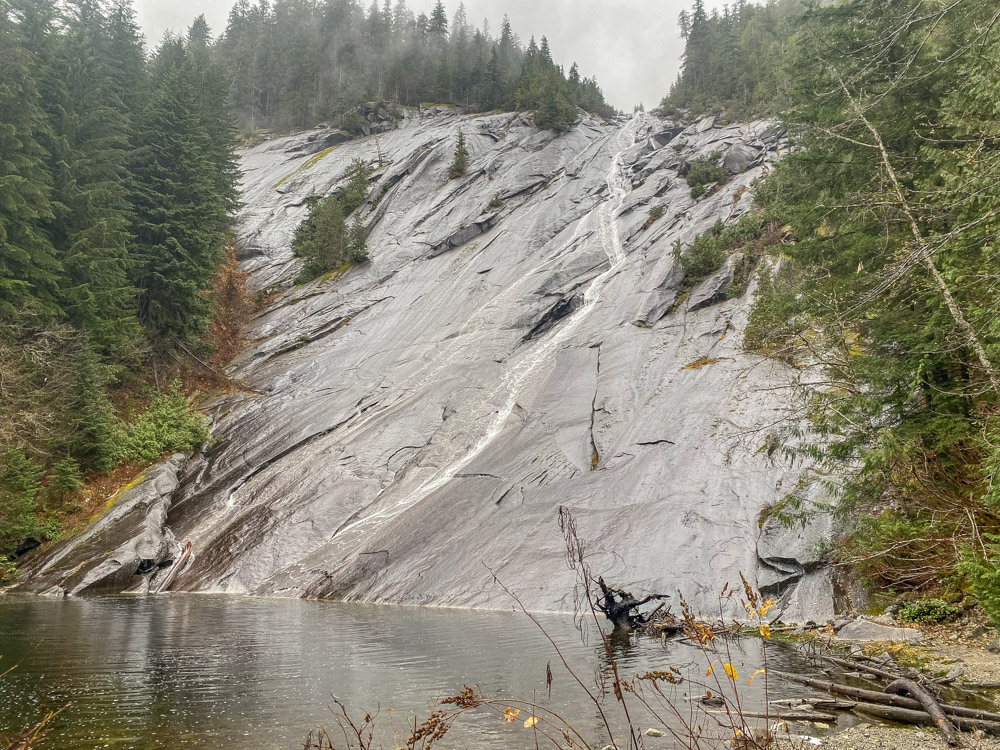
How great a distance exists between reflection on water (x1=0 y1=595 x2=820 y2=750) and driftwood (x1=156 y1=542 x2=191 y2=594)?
12.9 feet

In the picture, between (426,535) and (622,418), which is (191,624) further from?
(622,418)

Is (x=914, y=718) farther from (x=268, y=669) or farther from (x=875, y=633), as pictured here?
(x=268, y=669)

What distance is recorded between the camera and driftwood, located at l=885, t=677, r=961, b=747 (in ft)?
18.6

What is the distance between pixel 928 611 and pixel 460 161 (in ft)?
150

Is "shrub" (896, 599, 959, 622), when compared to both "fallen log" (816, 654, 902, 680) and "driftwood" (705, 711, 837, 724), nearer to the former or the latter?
"fallen log" (816, 654, 902, 680)

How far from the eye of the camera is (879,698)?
7043mm

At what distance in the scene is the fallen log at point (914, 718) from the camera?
5.82 meters

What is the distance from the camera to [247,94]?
77188mm

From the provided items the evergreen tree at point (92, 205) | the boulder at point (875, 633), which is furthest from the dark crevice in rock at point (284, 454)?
the boulder at point (875, 633)

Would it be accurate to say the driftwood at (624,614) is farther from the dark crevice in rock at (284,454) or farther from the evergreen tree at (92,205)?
the evergreen tree at (92,205)

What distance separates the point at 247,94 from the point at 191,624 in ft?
258

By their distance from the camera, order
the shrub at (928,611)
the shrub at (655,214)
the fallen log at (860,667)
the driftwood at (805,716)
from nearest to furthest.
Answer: the driftwood at (805,716), the fallen log at (860,667), the shrub at (928,611), the shrub at (655,214)

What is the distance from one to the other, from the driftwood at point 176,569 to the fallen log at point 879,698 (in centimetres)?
1764

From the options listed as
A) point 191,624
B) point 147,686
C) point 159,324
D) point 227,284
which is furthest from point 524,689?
point 227,284
